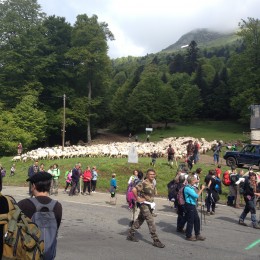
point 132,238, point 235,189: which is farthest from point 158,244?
point 235,189

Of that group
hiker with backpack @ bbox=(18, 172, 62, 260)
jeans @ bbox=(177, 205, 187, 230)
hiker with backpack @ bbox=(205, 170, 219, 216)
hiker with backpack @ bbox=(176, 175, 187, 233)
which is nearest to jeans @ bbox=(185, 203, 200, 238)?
hiker with backpack @ bbox=(176, 175, 187, 233)

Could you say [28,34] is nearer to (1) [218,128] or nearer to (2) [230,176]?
(1) [218,128]

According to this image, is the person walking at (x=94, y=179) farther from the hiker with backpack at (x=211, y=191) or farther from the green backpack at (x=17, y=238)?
the green backpack at (x=17, y=238)

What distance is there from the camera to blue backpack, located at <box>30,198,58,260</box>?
425 cm

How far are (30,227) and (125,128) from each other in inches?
2467

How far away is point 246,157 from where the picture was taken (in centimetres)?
2445

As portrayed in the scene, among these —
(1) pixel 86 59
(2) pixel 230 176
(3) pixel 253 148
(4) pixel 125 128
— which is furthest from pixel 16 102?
(2) pixel 230 176

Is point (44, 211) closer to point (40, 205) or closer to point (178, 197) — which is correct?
point (40, 205)

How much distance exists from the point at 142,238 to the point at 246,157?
16622mm

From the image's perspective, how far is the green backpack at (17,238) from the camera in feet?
9.69

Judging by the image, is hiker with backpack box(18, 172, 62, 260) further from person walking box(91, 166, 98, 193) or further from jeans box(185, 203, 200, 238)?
person walking box(91, 166, 98, 193)

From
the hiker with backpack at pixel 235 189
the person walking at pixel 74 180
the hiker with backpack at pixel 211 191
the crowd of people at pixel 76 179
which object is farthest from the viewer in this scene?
the crowd of people at pixel 76 179

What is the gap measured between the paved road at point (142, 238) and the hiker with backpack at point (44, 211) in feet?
12.2

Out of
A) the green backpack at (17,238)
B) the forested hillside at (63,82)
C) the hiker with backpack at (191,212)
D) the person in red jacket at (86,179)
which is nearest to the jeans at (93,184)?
the person in red jacket at (86,179)
